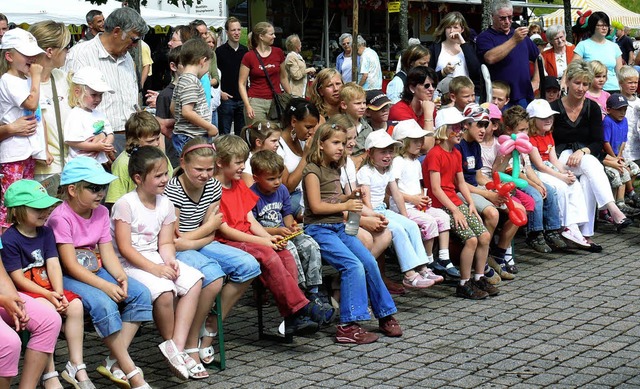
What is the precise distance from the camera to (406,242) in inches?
296

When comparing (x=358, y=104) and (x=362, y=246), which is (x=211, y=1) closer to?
(x=358, y=104)

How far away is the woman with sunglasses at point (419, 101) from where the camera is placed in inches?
352

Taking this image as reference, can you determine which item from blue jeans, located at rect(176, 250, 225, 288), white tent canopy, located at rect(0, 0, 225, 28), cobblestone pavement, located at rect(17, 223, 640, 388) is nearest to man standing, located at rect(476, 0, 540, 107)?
cobblestone pavement, located at rect(17, 223, 640, 388)

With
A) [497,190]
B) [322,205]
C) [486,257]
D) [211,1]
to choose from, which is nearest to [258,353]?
[322,205]

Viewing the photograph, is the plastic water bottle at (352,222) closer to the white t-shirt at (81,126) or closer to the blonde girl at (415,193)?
the blonde girl at (415,193)

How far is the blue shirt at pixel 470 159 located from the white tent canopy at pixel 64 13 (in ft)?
29.0

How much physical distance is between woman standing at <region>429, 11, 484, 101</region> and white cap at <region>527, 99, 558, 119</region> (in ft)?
2.64

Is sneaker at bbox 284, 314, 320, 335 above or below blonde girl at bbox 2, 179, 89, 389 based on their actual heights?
below

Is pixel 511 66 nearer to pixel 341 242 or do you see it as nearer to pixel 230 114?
pixel 230 114

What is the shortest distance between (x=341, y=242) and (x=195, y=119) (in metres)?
1.86

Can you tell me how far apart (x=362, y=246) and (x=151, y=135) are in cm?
157

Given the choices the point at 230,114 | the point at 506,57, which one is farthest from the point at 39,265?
the point at 230,114

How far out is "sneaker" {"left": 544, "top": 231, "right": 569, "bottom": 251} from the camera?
31.5 feet

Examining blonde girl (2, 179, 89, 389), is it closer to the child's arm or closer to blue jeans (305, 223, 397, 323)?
blue jeans (305, 223, 397, 323)
